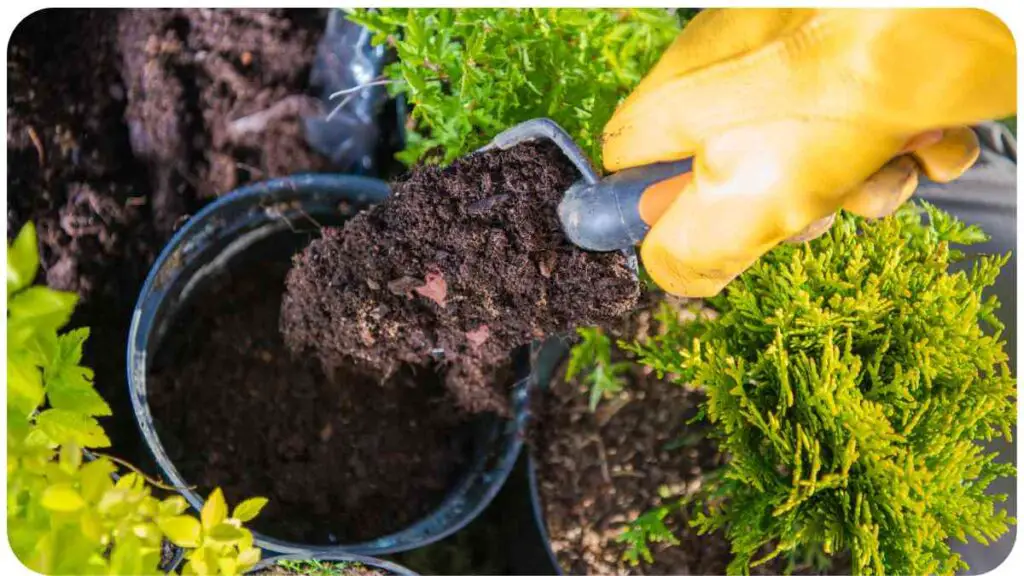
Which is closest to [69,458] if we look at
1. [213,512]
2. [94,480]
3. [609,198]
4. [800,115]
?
[94,480]

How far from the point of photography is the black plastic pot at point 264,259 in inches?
48.4

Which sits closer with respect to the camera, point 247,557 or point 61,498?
point 61,498

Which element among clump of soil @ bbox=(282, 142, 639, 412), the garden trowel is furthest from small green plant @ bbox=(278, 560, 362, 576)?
the garden trowel

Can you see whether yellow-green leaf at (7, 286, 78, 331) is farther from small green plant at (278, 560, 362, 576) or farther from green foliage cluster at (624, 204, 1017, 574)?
green foliage cluster at (624, 204, 1017, 574)

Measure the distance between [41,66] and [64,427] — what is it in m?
1.02

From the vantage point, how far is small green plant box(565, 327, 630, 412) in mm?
1402

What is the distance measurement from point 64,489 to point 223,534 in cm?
17

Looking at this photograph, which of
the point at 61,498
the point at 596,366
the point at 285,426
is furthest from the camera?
the point at 596,366

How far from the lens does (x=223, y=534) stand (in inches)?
31.8

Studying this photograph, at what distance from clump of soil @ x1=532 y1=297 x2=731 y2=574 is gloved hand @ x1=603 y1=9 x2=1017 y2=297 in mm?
754

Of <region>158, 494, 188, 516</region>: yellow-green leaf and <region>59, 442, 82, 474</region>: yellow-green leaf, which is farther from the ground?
<region>59, 442, 82, 474</region>: yellow-green leaf

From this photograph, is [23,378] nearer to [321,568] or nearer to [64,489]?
[64,489]

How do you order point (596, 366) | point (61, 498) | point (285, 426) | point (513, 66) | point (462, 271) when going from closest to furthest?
point (61, 498) < point (462, 271) < point (513, 66) < point (285, 426) < point (596, 366)

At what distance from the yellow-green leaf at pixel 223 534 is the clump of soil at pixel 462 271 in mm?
435
